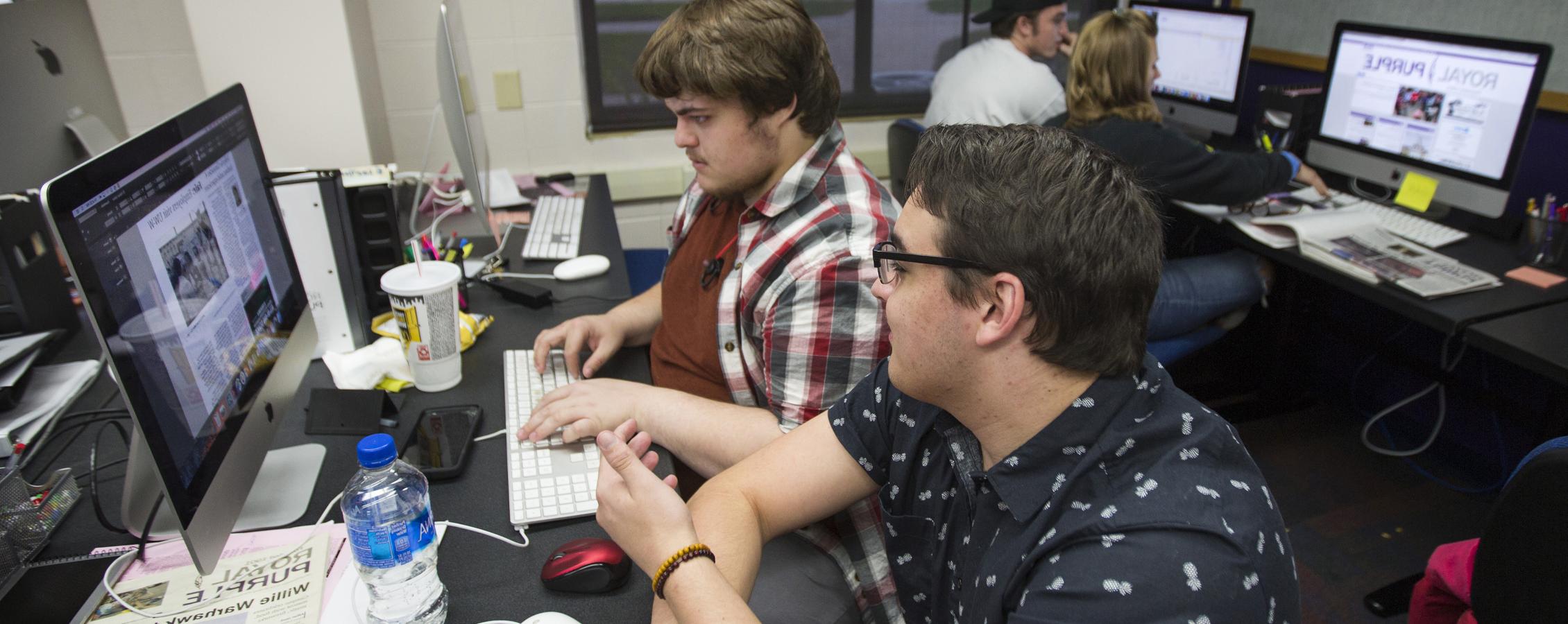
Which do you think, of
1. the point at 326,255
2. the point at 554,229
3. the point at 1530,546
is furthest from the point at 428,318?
the point at 1530,546

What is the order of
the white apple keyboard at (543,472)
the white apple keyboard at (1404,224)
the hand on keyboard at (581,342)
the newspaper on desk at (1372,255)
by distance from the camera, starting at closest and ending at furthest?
1. the white apple keyboard at (543,472)
2. the hand on keyboard at (581,342)
3. the newspaper on desk at (1372,255)
4. the white apple keyboard at (1404,224)

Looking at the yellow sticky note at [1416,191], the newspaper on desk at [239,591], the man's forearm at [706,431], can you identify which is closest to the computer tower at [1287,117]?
the yellow sticky note at [1416,191]

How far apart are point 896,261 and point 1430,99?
200 centimetres

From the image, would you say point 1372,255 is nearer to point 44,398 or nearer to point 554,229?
point 554,229

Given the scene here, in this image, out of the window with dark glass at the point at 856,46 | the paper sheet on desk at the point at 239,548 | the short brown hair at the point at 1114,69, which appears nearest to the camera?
the paper sheet on desk at the point at 239,548

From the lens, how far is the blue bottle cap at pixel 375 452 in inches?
33.1

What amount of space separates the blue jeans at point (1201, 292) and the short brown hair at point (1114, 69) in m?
0.44

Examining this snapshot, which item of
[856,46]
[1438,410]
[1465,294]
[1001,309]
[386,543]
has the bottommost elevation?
[1438,410]

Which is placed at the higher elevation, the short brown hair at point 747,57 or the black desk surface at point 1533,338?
the short brown hair at point 747,57

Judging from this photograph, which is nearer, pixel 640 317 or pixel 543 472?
pixel 543 472

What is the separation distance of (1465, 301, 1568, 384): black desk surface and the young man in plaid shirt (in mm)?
1205

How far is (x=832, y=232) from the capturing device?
1.26m

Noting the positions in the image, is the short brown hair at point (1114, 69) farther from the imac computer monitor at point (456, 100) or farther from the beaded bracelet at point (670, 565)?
the beaded bracelet at point (670, 565)

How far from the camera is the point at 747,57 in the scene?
1.31m
